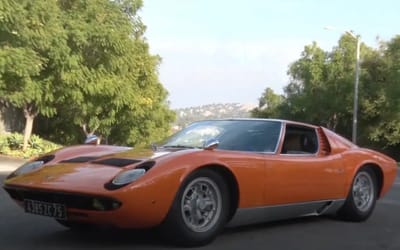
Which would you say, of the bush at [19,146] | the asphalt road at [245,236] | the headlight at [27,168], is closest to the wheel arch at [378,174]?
the asphalt road at [245,236]

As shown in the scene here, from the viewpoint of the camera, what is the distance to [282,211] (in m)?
6.93

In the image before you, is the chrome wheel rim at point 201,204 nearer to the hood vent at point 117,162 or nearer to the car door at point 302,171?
the hood vent at point 117,162

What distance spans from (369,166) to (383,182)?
1.13 ft

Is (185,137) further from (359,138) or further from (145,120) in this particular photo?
(359,138)

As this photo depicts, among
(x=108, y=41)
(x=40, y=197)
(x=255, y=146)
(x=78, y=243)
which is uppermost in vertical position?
(x=108, y=41)

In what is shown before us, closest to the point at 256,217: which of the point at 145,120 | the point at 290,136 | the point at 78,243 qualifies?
the point at 290,136

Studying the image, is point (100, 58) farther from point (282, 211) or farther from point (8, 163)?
point (282, 211)

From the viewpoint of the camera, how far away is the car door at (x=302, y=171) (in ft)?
22.1

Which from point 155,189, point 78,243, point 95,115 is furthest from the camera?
point 95,115

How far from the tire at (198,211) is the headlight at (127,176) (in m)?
0.40

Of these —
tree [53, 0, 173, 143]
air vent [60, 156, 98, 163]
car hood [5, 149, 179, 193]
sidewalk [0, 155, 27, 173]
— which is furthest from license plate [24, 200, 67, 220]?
tree [53, 0, 173, 143]

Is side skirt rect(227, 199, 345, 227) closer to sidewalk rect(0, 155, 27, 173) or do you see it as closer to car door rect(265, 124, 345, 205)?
car door rect(265, 124, 345, 205)

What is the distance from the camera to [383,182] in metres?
8.42

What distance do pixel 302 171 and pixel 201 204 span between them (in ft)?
4.79
